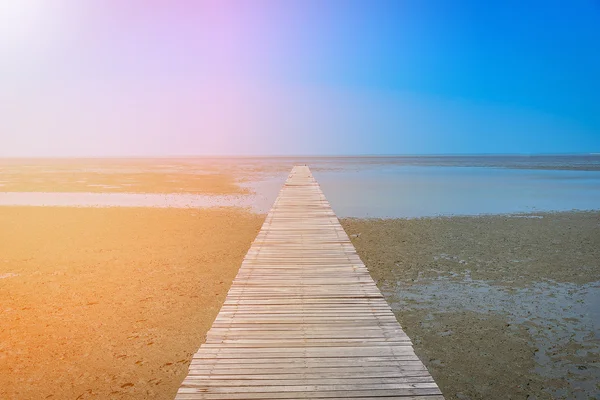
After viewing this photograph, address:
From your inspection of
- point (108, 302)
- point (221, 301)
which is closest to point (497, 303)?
point (221, 301)

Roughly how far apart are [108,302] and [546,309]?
24.1ft

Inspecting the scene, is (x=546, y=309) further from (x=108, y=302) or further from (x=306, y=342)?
(x=108, y=302)

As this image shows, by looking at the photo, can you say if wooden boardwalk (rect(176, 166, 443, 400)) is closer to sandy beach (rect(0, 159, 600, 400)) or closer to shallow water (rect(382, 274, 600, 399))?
sandy beach (rect(0, 159, 600, 400))

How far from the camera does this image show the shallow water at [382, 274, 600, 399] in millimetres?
5434

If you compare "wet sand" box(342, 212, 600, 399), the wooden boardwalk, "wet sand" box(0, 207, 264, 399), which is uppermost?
the wooden boardwalk

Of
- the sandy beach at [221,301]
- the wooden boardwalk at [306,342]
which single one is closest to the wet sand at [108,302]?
the sandy beach at [221,301]

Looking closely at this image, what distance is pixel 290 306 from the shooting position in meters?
5.19

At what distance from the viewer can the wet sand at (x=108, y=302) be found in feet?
17.4

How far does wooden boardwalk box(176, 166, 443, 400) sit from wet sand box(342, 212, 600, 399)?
1.32m

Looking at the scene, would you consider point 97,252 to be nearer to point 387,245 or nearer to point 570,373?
point 387,245

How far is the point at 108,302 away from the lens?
7734 millimetres

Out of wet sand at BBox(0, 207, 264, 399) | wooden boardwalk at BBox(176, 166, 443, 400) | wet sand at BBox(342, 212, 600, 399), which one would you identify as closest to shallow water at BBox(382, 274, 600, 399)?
wet sand at BBox(342, 212, 600, 399)

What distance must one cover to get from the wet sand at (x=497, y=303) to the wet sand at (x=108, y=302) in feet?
10.8

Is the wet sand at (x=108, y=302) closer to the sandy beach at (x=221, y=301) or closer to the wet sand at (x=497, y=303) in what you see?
the sandy beach at (x=221, y=301)
